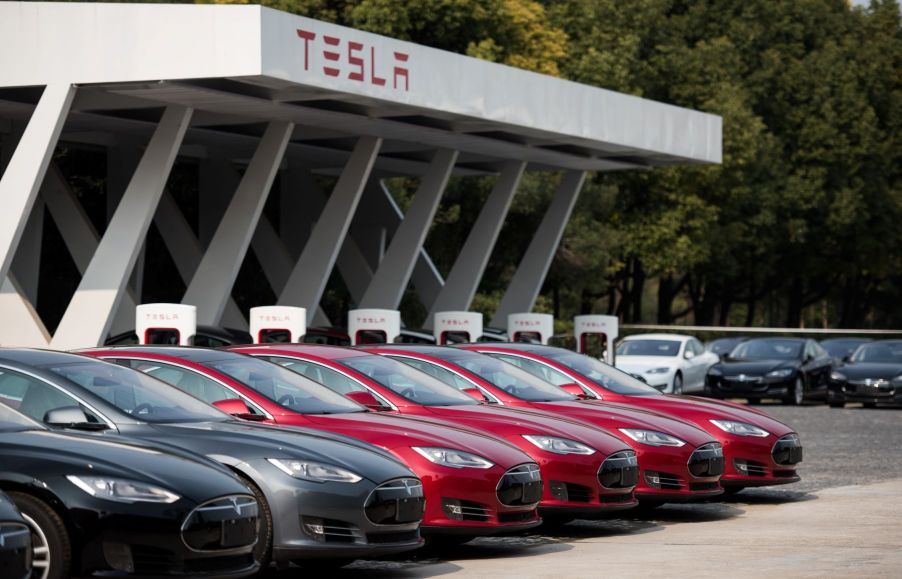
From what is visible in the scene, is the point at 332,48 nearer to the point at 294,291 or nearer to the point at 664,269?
the point at 294,291

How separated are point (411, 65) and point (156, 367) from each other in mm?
16098

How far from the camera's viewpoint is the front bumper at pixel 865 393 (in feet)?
110

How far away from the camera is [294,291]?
3177 cm

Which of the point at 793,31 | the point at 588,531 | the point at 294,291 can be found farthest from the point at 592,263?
A: the point at 588,531

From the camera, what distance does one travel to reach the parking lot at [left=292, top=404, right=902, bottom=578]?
11164 mm

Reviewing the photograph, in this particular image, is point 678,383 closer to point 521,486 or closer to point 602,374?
point 602,374

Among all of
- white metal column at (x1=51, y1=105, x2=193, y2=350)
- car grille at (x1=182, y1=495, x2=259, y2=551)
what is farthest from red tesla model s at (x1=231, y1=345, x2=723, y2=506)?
white metal column at (x1=51, y1=105, x2=193, y2=350)

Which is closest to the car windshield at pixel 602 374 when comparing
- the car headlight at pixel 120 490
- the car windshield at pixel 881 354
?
the car headlight at pixel 120 490

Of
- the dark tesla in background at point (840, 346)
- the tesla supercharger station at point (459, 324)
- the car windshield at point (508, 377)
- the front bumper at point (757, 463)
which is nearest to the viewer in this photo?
the car windshield at point (508, 377)

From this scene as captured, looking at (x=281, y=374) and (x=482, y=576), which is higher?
(x=281, y=374)

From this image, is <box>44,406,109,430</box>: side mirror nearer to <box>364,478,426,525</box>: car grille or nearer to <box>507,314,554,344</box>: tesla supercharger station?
<box>364,478,426,525</box>: car grille

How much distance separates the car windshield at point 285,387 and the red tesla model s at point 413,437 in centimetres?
1

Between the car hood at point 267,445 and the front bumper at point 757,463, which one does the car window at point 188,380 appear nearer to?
the car hood at point 267,445

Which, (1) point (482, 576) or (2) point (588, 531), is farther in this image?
(2) point (588, 531)
